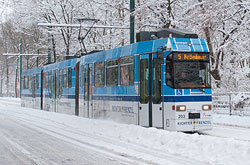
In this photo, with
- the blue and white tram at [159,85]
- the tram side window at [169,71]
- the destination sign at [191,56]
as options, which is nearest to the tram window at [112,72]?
the blue and white tram at [159,85]

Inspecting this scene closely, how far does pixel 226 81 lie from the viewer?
26.7 metres

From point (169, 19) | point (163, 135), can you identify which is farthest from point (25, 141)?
point (169, 19)

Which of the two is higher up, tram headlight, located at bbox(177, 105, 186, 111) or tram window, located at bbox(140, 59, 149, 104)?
tram window, located at bbox(140, 59, 149, 104)

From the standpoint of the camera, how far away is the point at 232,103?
2156 cm

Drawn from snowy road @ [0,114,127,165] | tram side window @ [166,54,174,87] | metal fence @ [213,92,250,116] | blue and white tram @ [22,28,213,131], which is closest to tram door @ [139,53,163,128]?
blue and white tram @ [22,28,213,131]

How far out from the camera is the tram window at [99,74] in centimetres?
1845

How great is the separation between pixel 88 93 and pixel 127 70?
5.08 meters

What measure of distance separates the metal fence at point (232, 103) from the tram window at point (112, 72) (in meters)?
7.54

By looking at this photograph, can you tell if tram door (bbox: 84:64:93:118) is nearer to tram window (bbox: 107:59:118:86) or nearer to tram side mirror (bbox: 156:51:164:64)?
tram window (bbox: 107:59:118:86)

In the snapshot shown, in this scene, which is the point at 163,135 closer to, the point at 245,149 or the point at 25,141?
the point at 245,149

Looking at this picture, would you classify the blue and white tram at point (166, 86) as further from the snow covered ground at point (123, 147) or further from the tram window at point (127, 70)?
the snow covered ground at point (123, 147)

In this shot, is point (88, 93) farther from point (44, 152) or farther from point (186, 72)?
point (44, 152)

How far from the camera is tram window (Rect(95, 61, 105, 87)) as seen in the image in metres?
18.5

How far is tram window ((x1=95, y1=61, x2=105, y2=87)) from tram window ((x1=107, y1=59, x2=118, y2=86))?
73cm
